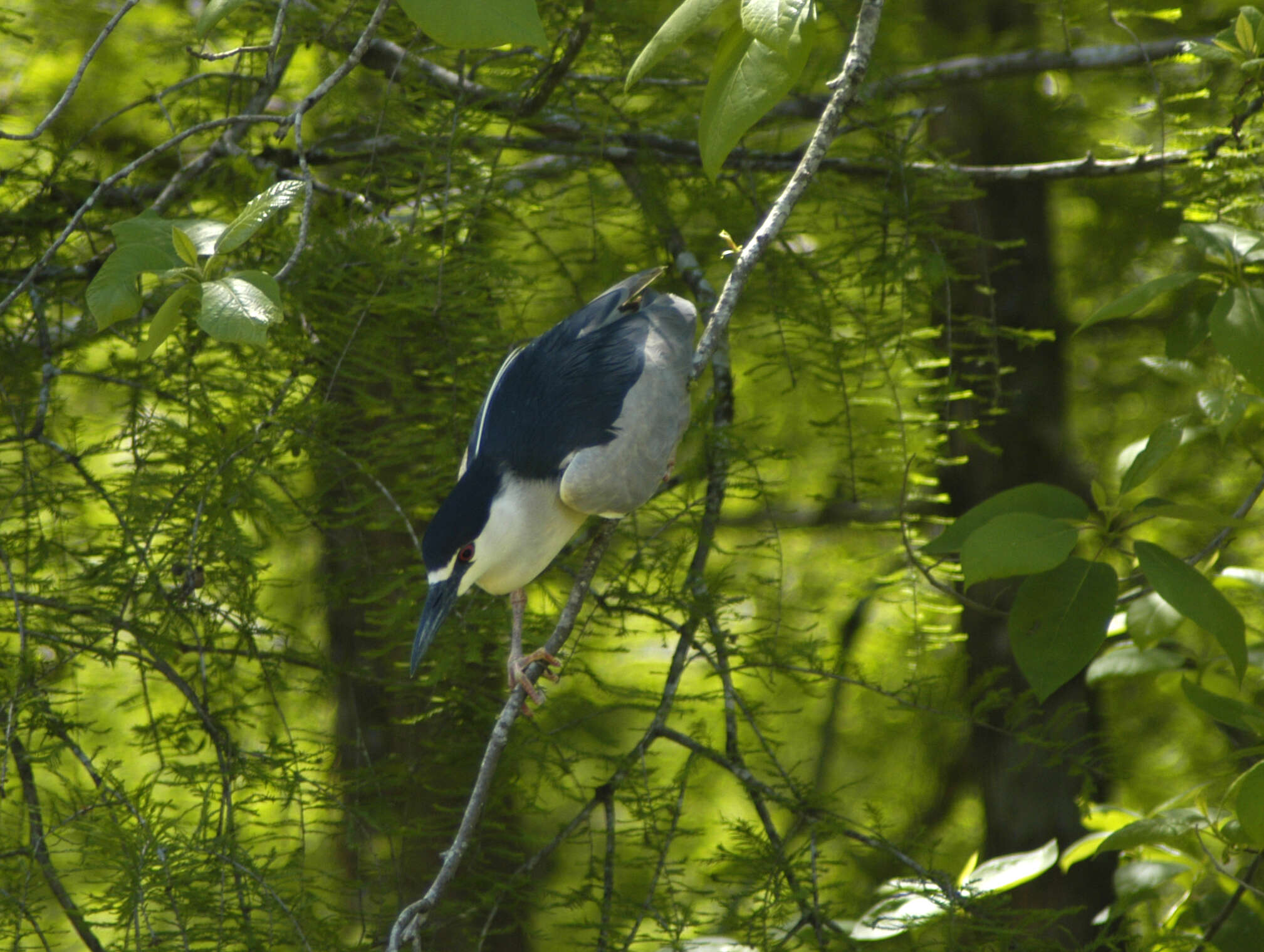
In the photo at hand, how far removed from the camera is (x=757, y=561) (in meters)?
3.12

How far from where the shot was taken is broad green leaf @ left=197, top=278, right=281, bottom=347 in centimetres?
110

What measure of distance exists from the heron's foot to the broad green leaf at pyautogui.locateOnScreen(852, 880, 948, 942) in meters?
0.66

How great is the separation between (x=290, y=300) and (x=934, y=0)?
2.23m

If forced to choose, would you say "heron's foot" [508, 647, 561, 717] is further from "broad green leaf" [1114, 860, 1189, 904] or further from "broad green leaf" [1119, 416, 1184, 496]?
"broad green leaf" [1114, 860, 1189, 904]

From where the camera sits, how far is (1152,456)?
1511 mm

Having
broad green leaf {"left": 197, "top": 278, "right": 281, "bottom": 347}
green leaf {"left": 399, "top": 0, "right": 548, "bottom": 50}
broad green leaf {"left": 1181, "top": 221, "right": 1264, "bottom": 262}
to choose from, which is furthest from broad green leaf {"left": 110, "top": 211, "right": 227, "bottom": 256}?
broad green leaf {"left": 1181, "top": 221, "right": 1264, "bottom": 262}

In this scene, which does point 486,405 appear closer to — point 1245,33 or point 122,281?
point 122,281

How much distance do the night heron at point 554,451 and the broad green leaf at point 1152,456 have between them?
744 millimetres

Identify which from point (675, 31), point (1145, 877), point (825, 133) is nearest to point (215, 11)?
point (675, 31)

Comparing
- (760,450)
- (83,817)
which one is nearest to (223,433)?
(83,817)

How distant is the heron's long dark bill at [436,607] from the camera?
1684 mm

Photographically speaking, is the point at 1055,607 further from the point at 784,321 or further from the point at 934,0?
the point at 934,0

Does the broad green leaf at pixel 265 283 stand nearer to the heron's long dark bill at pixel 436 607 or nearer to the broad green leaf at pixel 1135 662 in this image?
the heron's long dark bill at pixel 436 607

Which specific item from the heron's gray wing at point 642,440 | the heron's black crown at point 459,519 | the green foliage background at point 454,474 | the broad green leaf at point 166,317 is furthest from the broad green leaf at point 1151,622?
the broad green leaf at point 166,317
